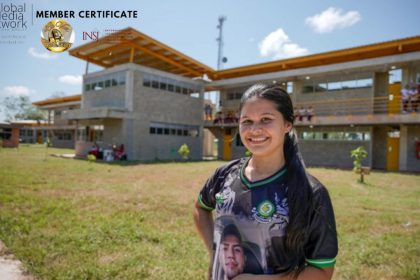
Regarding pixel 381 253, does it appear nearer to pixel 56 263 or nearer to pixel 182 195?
pixel 56 263

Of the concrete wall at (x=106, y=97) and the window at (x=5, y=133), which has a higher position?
the concrete wall at (x=106, y=97)

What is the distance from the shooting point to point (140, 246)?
4383 millimetres

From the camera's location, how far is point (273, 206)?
1508 millimetres

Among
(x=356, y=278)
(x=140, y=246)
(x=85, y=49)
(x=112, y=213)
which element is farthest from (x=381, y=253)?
(x=85, y=49)

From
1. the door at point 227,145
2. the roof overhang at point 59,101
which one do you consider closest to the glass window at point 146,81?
the door at point 227,145

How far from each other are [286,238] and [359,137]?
73.9 ft

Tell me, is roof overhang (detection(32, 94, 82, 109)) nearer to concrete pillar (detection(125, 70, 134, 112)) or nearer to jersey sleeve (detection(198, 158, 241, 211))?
concrete pillar (detection(125, 70, 134, 112))

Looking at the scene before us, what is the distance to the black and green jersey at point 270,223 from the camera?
139 cm

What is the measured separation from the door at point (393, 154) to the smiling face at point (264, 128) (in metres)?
21.9

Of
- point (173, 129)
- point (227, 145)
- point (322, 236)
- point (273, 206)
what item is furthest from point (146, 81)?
point (322, 236)

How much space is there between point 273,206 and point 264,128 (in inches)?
17.1

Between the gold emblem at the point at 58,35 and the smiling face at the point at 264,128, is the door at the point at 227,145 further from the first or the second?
the smiling face at the point at 264,128

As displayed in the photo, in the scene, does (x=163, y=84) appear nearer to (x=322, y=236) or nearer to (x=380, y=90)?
(x=380, y=90)

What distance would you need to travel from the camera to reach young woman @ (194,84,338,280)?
4.65 ft
